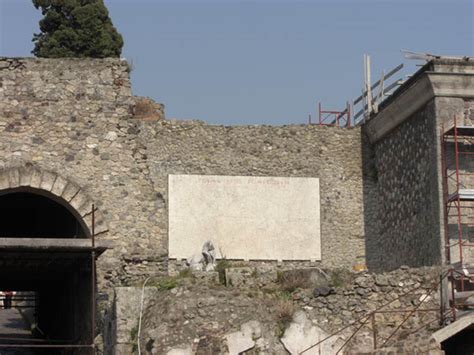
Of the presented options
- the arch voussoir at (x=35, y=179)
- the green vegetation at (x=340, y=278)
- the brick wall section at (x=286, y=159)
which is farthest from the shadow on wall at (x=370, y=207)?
the arch voussoir at (x=35, y=179)

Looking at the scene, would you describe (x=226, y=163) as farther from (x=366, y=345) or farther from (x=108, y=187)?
(x=366, y=345)

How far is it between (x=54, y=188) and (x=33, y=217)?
681 cm

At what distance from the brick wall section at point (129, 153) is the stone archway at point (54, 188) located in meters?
0.13

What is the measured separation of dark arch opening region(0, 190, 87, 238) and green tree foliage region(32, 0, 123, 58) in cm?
617

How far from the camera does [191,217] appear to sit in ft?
85.4

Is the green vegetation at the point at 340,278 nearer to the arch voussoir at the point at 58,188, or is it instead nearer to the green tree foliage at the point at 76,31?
the arch voussoir at the point at 58,188

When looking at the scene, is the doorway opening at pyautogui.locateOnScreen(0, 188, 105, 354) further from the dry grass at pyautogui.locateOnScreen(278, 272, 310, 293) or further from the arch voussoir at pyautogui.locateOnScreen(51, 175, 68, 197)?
the dry grass at pyautogui.locateOnScreen(278, 272, 310, 293)

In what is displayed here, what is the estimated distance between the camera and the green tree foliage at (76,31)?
118 feet

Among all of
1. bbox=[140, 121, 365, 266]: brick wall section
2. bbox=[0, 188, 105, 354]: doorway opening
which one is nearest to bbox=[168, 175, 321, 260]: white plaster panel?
bbox=[140, 121, 365, 266]: brick wall section

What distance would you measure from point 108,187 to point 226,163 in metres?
2.78

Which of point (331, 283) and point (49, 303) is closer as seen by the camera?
point (331, 283)

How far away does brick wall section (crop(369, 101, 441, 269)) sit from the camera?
24.1m

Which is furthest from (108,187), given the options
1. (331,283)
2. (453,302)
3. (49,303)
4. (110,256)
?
(49,303)

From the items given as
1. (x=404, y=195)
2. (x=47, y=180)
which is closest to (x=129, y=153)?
(x=47, y=180)
